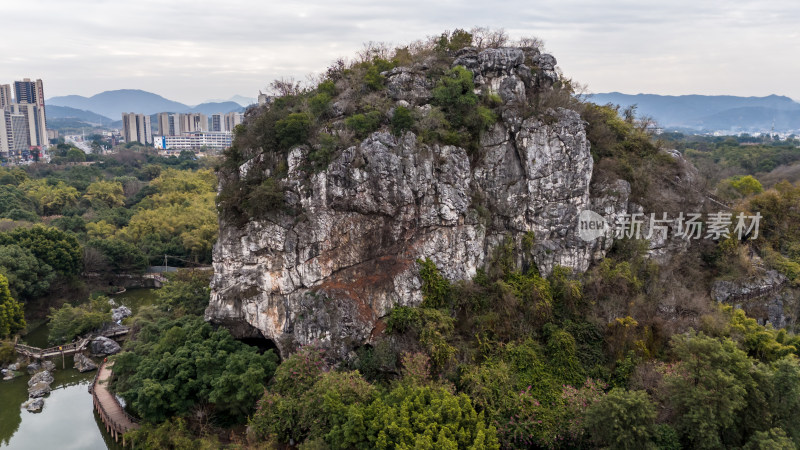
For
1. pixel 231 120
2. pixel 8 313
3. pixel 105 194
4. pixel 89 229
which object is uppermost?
pixel 231 120

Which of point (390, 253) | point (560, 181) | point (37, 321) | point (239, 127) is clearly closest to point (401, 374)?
point (390, 253)

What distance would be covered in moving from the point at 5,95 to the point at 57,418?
4744 inches

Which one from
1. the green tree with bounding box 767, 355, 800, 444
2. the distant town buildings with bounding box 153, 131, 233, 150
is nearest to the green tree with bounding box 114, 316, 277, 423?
the green tree with bounding box 767, 355, 800, 444

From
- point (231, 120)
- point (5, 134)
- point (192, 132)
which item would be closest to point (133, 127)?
point (192, 132)

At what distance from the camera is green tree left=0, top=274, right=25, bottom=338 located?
22016mm

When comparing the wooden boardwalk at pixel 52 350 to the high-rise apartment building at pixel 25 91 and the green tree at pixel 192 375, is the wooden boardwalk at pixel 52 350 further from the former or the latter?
the high-rise apartment building at pixel 25 91

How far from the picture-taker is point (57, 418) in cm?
1888

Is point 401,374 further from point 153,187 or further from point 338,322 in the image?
point 153,187

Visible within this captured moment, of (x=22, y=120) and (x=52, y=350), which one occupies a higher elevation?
(x=22, y=120)

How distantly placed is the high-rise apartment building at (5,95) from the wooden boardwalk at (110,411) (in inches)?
4627

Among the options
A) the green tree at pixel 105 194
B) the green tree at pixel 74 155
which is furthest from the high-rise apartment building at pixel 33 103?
the green tree at pixel 105 194

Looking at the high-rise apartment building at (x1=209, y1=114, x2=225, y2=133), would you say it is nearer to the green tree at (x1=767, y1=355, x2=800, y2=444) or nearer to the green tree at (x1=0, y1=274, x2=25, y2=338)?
the green tree at (x1=0, y1=274, x2=25, y2=338)

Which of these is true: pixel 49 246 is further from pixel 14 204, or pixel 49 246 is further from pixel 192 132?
pixel 192 132

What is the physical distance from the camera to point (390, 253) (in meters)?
17.1
